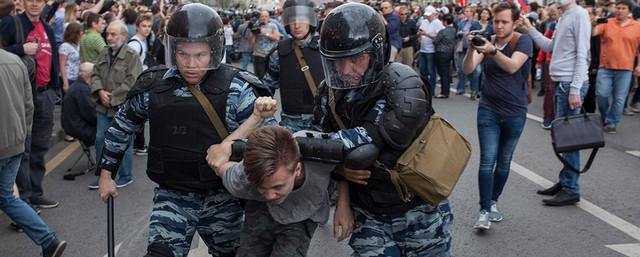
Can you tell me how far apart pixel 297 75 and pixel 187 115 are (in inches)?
88.2

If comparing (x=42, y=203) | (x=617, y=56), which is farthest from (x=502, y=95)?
(x=617, y=56)

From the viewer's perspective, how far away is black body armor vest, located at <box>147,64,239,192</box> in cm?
327

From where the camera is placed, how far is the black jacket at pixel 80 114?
7152 mm

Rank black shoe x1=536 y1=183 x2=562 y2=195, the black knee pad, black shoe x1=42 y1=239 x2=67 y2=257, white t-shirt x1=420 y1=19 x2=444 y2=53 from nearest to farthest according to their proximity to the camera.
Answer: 1. the black knee pad
2. black shoe x1=42 y1=239 x2=67 y2=257
3. black shoe x1=536 y1=183 x2=562 y2=195
4. white t-shirt x1=420 y1=19 x2=444 y2=53

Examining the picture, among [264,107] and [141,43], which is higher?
[264,107]

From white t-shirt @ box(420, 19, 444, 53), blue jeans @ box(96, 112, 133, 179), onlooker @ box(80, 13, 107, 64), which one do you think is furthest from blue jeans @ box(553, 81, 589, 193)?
white t-shirt @ box(420, 19, 444, 53)

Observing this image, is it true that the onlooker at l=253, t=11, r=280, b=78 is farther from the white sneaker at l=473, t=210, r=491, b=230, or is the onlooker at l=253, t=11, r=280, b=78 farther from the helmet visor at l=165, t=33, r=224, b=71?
the helmet visor at l=165, t=33, r=224, b=71

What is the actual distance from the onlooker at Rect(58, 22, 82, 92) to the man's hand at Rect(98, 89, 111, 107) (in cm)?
181

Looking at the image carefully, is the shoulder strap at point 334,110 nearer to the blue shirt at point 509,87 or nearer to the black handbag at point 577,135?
the blue shirt at point 509,87

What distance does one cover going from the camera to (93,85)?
6.78 meters

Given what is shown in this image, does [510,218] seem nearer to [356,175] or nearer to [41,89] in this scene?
[356,175]

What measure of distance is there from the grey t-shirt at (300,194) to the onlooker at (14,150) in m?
2.12

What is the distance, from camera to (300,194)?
299 cm

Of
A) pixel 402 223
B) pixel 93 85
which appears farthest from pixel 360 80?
pixel 93 85
